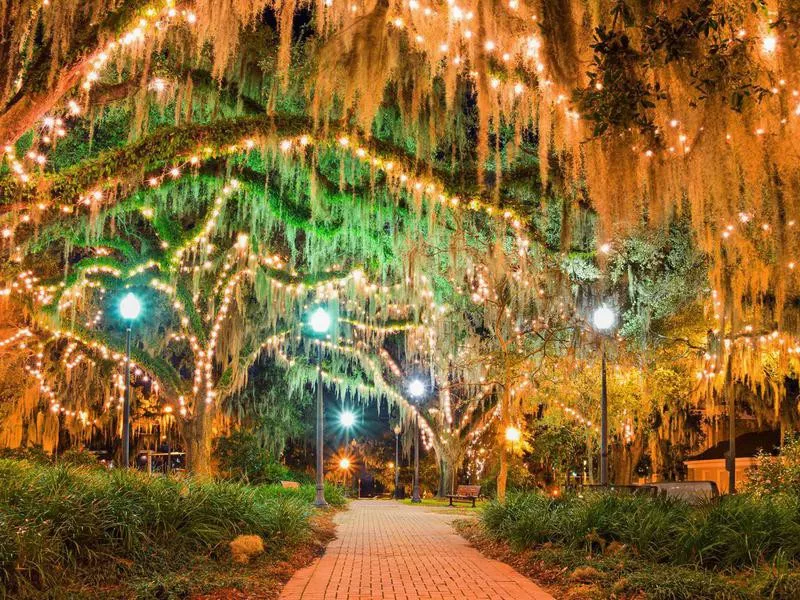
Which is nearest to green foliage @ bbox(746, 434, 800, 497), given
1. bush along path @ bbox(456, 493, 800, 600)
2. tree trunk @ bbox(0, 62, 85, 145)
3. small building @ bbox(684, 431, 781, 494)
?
bush along path @ bbox(456, 493, 800, 600)

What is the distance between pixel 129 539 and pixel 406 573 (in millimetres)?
2990

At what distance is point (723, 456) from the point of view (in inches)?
1111

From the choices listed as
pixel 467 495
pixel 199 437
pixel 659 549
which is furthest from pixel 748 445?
pixel 659 549

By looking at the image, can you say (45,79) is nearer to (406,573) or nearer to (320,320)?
(406,573)

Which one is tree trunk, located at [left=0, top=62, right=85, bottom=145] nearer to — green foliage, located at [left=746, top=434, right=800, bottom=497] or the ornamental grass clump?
the ornamental grass clump

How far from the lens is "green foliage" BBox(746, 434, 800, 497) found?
512 inches

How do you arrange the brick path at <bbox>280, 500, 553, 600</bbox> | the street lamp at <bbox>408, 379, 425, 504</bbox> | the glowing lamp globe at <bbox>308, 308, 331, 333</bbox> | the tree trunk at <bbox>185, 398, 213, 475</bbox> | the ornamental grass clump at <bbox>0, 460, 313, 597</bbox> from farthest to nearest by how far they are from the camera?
1. the street lamp at <bbox>408, 379, 425, 504</bbox>
2. the glowing lamp globe at <bbox>308, 308, 331, 333</bbox>
3. the tree trunk at <bbox>185, 398, 213, 475</bbox>
4. the brick path at <bbox>280, 500, 553, 600</bbox>
5. the ornamental grass clump at <bbox>0, 460, 313, 597</bbox>

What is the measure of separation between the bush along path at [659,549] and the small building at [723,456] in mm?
19261

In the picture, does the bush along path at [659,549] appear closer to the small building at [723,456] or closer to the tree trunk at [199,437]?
the tree trunk at [199,437]

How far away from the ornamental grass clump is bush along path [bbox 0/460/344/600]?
0.03 ft

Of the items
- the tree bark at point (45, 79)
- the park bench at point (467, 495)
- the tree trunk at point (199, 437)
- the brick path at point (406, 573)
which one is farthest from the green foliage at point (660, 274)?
the tree bark at point (45, 79)

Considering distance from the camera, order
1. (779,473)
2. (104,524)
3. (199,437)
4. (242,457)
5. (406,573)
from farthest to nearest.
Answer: (242,457)
(199,437)
(779,473)
(406,573)
(104,524)

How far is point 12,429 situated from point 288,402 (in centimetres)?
967

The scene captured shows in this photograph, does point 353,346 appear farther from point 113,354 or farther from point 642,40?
point 642,40
